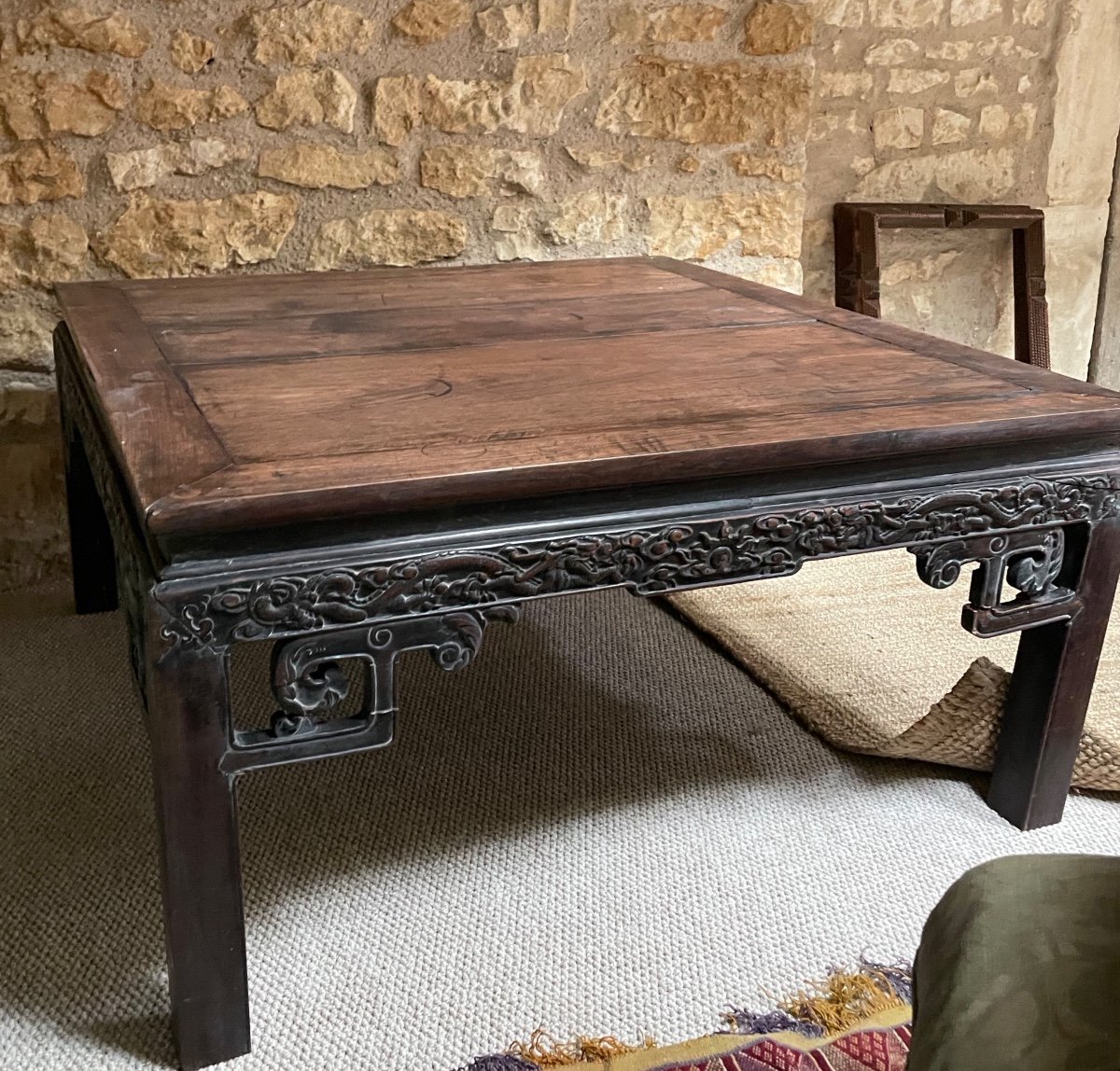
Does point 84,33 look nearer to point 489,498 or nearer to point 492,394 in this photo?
point 492,394

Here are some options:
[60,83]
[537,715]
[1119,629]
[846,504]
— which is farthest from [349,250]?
[1119,629]

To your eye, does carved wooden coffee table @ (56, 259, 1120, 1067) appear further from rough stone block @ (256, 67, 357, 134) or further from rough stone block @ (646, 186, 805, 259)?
rough stone block @ (646, 186, 805, 259)

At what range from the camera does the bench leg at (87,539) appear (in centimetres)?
208

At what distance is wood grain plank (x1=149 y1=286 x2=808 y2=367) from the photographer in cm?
160

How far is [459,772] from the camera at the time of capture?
5.67ft

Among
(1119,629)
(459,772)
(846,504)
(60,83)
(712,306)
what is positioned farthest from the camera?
(1119,629)

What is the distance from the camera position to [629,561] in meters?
1.21

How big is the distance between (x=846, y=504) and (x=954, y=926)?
0.55 metres

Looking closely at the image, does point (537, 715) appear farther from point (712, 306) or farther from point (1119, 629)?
point (1119, 629)

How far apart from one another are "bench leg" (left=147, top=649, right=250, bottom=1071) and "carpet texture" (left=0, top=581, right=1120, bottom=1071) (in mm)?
61

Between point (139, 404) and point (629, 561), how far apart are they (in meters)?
0.57

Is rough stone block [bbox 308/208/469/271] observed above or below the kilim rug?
above

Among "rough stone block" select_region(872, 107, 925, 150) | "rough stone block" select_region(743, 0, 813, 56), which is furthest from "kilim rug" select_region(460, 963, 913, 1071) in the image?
"rough stone block" select_region(872, 107, 925, 150)

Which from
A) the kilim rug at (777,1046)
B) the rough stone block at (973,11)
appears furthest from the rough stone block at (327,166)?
the kilim rug at (777,1046)
